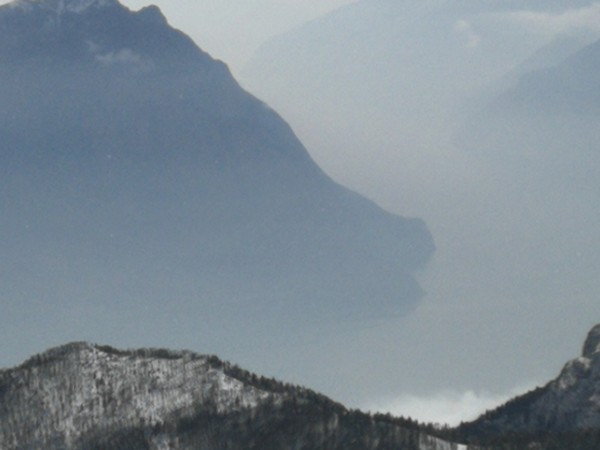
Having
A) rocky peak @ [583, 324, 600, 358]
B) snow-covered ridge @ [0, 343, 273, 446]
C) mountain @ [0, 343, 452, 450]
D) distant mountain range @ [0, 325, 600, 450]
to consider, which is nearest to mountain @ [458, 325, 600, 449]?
rocky peak @ [583, 324, 600, 358]

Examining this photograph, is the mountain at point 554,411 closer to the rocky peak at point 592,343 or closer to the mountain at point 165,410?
the rocky peak at point 592,343

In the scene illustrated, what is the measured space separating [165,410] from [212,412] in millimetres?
9446

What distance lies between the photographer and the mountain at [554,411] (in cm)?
15025

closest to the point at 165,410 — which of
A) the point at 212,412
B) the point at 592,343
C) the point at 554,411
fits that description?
the point at 212,412

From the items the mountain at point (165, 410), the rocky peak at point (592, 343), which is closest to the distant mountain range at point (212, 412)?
the mountain at point (165, 410)

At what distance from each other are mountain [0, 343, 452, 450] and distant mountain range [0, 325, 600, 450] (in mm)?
194

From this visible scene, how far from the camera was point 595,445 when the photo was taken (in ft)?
448

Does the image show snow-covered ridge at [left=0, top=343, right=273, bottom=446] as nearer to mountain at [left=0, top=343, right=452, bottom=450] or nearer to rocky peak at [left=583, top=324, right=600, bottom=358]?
mountain at [left=0, top=343, right=452, bottom=450]

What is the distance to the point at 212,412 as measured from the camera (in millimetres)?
158250

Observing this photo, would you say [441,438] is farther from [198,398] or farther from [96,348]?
[96,348]

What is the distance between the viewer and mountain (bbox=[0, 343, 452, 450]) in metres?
149

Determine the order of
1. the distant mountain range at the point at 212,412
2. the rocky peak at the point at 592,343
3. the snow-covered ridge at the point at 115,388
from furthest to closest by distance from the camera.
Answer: the rocky peak at the point at 592,343 < the snow-covered ridge at the point at 115,388 < the distant mountain range at the point at 212,412

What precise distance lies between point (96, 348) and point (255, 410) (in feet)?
151

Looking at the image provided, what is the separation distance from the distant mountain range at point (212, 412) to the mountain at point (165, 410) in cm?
19
